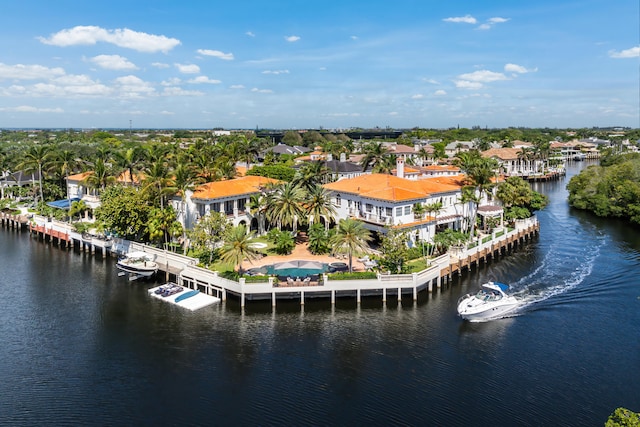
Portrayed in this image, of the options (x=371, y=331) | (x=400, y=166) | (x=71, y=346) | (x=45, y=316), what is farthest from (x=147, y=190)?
(x=400, y=166)

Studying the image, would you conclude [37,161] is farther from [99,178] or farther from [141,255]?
[141,255]

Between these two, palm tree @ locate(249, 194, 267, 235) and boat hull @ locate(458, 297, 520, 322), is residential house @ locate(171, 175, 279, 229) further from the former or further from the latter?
boat hull @ locate(458, 297, 520, 322)

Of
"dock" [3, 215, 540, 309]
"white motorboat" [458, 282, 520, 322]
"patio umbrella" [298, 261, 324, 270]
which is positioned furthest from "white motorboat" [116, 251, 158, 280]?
"white motorboat" [458, 282, 520, 322]

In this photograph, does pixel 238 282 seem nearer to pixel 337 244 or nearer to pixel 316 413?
pixel 337 244

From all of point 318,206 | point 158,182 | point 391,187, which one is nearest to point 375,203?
point 391,187

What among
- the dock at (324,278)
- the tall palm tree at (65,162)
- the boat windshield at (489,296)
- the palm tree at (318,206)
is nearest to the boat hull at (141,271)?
the dock at (324,278)
